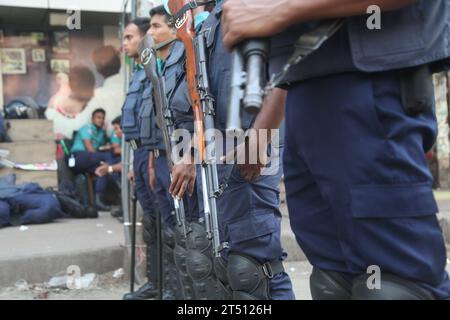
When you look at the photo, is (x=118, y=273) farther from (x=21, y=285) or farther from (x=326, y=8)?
(x=326, y=8)

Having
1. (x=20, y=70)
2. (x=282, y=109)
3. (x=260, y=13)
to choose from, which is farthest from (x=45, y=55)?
(x=260, y=13)

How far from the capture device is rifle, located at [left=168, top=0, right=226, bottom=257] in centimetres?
234

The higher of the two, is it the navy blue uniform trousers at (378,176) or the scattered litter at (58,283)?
the navy blue uniform trousers at (378,176)

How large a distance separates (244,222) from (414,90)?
1.27m

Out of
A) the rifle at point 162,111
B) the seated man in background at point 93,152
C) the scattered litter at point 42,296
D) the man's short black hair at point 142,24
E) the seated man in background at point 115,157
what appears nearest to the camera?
the rifle at point 162,111

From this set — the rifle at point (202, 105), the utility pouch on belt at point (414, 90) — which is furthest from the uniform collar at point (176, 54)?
the utility pouch on belt at point (414, 90)

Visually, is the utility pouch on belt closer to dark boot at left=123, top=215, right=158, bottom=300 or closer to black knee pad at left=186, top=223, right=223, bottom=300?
black knee pad at left=186, top=223, right=223, bottom=300

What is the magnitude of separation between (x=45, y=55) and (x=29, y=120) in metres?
1.20

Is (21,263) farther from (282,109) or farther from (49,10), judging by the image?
(49,10)

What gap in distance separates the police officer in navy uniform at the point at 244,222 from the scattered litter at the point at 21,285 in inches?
85.4

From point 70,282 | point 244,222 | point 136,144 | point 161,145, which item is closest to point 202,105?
point 244,222

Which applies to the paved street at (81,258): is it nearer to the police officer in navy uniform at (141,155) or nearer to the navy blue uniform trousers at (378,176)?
the police officer in navy uniform at (141,155)

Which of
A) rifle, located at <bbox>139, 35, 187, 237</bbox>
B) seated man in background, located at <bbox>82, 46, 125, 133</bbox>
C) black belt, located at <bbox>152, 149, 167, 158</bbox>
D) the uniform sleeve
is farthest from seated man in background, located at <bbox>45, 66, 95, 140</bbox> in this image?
rifle, located at <bbox>139, 35, 187, 237</bbox>

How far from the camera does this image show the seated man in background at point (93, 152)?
277 inches
